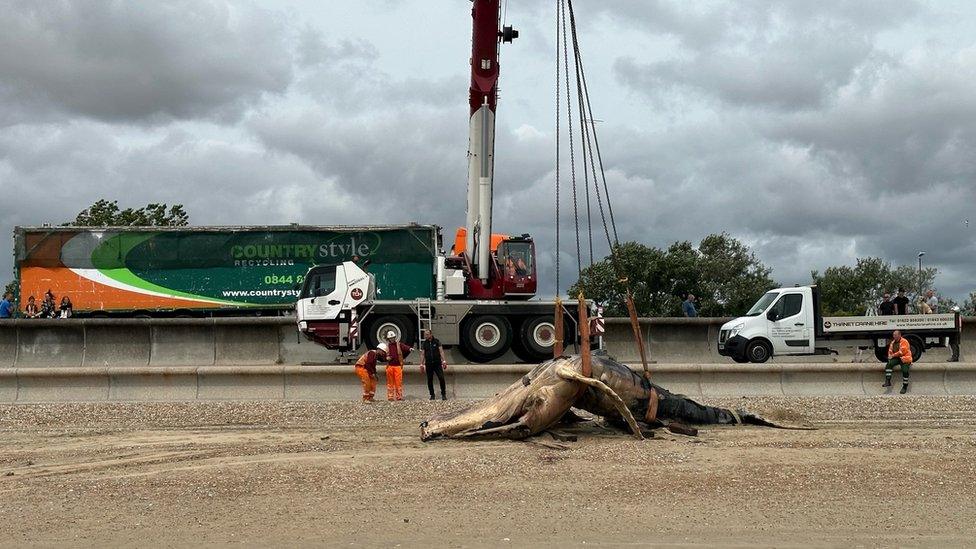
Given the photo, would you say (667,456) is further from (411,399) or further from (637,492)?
(411,399)

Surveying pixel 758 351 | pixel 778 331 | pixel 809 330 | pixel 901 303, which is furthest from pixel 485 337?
pixel 901 303

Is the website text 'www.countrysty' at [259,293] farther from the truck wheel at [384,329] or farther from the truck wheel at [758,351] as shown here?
the truck wheel at [758,351]

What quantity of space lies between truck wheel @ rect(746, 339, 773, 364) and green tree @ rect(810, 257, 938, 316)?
43.3m

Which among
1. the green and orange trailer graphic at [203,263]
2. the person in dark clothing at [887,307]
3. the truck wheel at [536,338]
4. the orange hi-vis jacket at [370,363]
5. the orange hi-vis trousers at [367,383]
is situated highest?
the green and orange trailer graphic at [203,263]

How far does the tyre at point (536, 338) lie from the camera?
881 inches

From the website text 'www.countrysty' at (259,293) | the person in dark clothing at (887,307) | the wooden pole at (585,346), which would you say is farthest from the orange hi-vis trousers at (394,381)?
the person in dark clothing at (887,307)

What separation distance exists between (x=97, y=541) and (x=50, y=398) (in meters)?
11.6

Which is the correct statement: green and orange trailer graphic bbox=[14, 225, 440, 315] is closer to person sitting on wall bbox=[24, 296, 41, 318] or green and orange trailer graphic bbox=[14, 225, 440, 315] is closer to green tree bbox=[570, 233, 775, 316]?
person sitting on wall bbox=[24, 296, 41, 318]

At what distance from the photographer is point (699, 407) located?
13.5 m

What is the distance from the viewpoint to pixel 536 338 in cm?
2242

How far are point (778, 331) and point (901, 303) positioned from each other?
148 inches

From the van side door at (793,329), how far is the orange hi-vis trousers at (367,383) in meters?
9.73

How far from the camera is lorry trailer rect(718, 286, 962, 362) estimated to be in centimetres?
2234

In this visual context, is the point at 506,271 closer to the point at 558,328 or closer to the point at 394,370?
the point at 394,370
